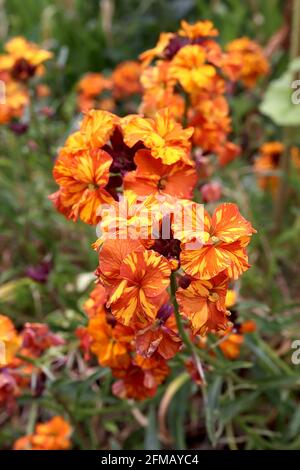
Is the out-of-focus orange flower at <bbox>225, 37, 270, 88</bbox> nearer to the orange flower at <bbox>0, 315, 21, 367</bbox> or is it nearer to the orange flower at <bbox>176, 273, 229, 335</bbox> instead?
the orange flower at <bbox>0, 315, 21, 367</bbox>

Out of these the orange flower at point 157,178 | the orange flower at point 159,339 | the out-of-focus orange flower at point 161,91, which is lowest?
the orange flower at point 159,339

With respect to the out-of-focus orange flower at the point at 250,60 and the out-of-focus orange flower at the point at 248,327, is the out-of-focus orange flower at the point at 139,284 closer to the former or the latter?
the out-of-focus orange flower at the point at 248,327

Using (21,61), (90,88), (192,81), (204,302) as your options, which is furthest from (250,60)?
(204,302)

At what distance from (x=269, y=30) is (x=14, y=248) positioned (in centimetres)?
159

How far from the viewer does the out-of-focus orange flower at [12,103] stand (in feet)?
5.97

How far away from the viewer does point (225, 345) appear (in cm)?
132

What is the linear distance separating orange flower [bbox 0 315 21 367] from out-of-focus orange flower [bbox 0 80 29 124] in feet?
2.57

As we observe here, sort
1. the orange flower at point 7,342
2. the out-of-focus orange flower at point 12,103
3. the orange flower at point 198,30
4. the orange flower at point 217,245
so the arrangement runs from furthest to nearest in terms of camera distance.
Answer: the out-of-focus orange flower at point 12,103, the orange flower at point 198,30, the orange flower at point 7,342, the orange flower at point 217,245

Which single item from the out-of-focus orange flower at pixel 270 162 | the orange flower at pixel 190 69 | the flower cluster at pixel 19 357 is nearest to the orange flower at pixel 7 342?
the flower cluster at pixel 19 357

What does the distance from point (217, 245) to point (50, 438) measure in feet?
2.41

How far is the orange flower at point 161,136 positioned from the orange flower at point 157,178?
0.02 meters

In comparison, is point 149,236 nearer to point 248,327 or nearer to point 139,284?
point 139,284

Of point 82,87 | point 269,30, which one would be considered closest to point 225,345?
point 82,87

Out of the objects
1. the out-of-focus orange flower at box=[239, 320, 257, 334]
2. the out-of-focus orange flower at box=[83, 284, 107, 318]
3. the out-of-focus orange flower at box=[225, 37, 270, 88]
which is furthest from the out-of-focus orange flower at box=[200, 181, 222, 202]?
the out-of-focus orange flower at box=[225, 37, 270, 88]
